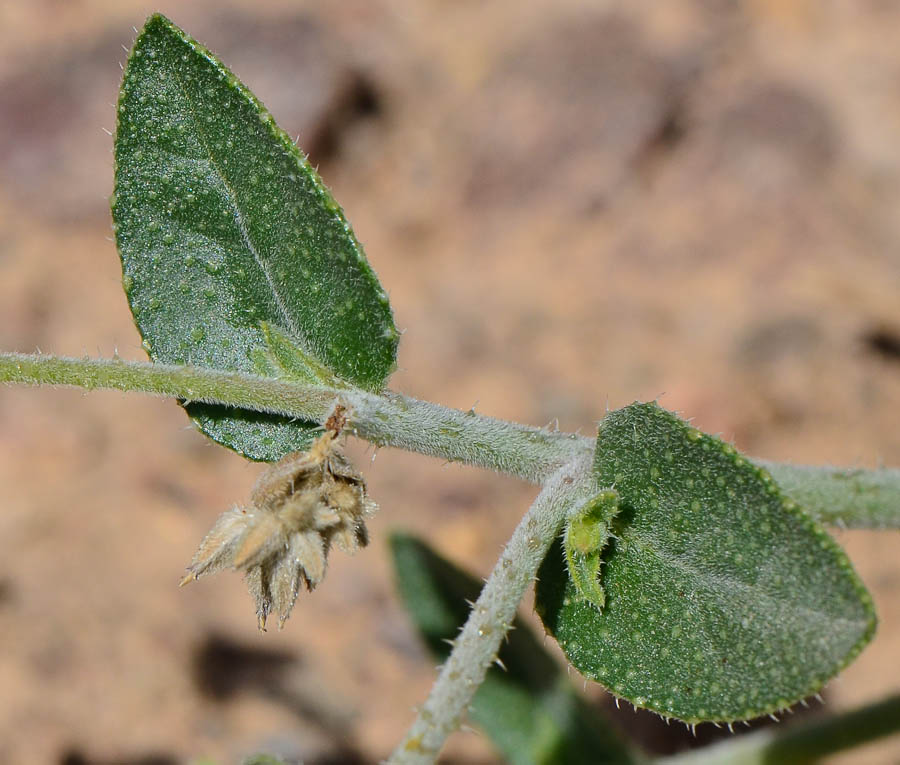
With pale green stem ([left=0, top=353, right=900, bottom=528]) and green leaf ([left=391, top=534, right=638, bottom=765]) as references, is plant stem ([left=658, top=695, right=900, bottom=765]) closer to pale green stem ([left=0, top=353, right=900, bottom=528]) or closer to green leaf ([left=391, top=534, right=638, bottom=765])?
green leaf ([left=391, top=534, right=638, bottom=765])

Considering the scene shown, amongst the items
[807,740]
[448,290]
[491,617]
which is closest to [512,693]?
[807,740]

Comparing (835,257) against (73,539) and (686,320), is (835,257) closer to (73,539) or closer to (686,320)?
(686,320)

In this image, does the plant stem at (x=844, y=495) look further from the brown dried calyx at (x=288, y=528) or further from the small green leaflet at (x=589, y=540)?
the brown dried calyx at (x=288, y=528)

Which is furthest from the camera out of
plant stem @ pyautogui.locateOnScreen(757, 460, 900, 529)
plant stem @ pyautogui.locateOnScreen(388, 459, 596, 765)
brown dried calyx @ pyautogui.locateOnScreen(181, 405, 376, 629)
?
plant stem @ pyautogui.locateOnScreen(757, 460, 900, 529)

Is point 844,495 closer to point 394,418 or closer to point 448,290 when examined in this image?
point 394,418

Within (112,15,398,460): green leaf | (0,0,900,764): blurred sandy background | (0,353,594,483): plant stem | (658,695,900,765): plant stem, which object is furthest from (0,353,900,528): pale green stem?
(0,0,900,764): blurred sandy background

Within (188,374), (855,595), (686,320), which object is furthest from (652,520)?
(686,320)
